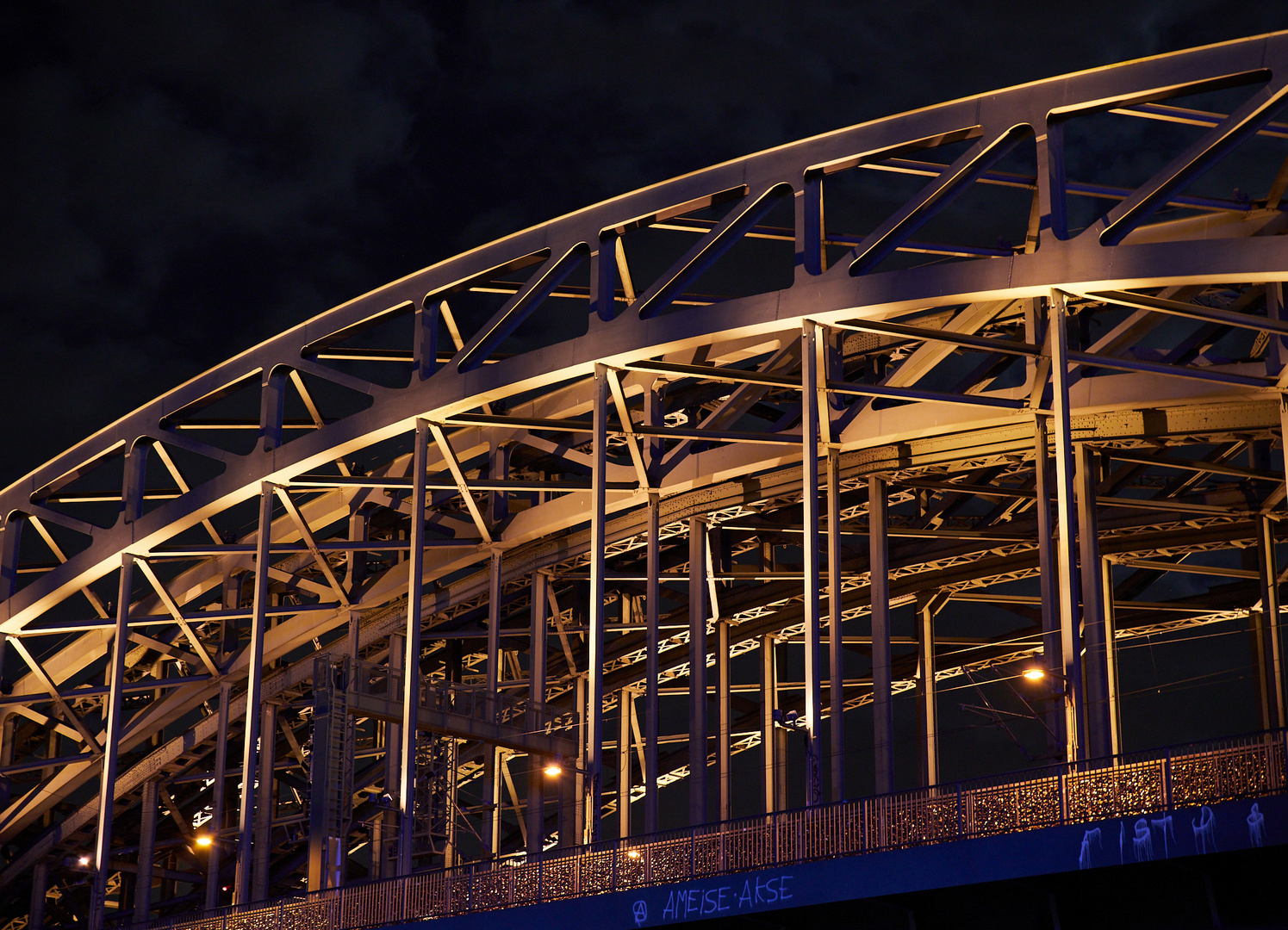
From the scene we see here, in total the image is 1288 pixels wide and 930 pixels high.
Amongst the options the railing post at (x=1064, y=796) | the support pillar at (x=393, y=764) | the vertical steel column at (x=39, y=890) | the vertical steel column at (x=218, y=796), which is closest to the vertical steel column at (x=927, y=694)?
the support pillar at (x=393, y=764)

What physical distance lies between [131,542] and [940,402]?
944 inches

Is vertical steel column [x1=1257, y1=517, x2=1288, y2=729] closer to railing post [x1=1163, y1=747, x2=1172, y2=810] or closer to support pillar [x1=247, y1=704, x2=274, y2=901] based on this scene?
Answer: railing post [x1=1163, y1=747, x2=1172, y2=810]

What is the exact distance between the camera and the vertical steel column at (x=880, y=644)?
36.2m

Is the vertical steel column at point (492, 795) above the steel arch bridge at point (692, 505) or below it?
below

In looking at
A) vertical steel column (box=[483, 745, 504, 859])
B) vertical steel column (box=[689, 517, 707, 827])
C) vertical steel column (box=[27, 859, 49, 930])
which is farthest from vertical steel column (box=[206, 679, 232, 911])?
vertical steel column (box=[689, 517, 707, 827])

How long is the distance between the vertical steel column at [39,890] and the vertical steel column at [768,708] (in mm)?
26922

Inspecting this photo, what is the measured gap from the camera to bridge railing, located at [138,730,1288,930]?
2414 centimetres

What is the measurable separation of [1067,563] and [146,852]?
35.6m

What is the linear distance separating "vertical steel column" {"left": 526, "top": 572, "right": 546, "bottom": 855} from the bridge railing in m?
6.74

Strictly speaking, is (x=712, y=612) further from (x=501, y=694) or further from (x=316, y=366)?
(x=316, y=366)

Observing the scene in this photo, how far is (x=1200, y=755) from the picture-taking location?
79.4 feet

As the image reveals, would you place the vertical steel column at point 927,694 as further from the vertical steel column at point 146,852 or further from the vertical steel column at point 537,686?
the vertical steel column at point 146,852

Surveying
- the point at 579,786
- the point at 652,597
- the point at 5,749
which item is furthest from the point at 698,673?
the point at 5,749

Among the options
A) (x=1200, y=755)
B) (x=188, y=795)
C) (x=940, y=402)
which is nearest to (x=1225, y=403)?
(x=940, y=402)
